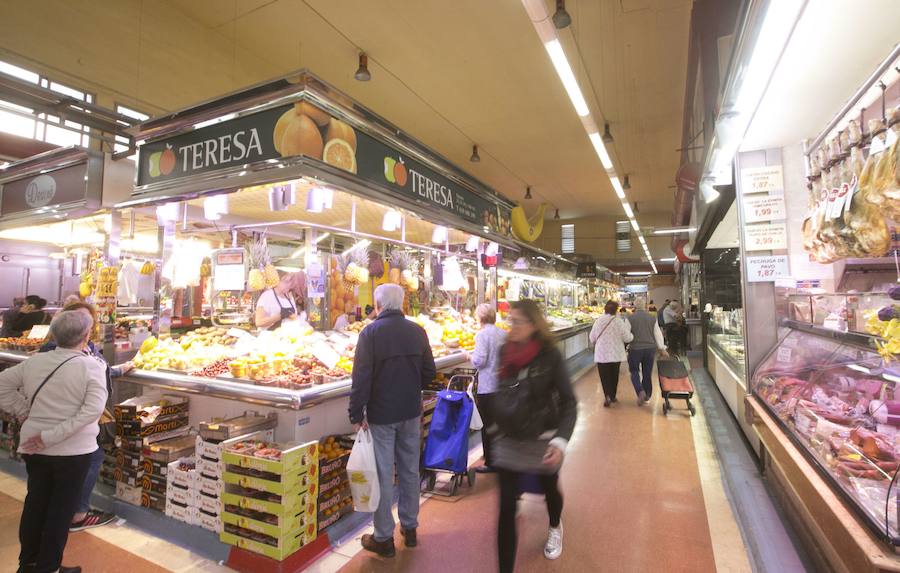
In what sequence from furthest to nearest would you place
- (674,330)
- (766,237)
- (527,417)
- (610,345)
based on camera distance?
(674,330) < (610,345) < (766,237) < (527,417)

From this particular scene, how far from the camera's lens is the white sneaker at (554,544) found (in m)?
3.00

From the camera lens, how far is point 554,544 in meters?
3.03

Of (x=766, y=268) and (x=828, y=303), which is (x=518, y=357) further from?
(x=766, y=268)

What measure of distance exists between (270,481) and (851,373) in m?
3.80

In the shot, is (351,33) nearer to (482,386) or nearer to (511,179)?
(482,386)

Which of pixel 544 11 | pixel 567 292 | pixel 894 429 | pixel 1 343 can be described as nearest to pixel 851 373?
pixel 894 429

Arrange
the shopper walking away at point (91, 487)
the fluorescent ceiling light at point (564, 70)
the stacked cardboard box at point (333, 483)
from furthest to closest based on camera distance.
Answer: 1. the fluorescent ceiling light at point (564, 70)
2. the shopper walking away at point (91, 487)
3. the stacked cardboard box at point (333, 483)

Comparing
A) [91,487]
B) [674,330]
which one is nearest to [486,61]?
[91,487]

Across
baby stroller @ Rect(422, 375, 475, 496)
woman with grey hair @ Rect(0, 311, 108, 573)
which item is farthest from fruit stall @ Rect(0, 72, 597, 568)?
woman with grey hair @ Rect(0, 311, 108, 573)

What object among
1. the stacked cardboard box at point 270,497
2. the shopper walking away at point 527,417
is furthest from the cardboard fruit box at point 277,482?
the shopper walking away at point 527,417

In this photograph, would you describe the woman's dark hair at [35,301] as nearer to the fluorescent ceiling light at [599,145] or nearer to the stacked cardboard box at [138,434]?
the stacked cardboard box at [138,434]

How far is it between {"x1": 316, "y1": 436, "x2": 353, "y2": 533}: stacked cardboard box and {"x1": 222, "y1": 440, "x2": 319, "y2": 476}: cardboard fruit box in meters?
0.17

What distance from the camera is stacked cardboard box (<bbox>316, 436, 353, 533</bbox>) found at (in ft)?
10.4

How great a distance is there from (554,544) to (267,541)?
1.87 metres
